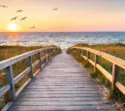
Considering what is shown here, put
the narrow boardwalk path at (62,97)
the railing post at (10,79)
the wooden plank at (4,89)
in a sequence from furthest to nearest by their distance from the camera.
→ the railing post at (10,79)
the narrow boardwalk path at (62,97)
the wooden plank at (4,89)

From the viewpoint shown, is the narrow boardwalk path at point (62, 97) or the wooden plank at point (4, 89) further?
the narrow boardwalk path at point (62, 97)

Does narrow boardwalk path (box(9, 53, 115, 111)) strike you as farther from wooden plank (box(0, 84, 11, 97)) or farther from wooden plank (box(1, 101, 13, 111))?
wooden plank (box(0, 84, 11, 97))

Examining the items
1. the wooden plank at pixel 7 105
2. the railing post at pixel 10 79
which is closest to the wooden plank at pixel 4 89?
the railing post at pixel 10 79

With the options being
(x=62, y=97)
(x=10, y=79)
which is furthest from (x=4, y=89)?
(x=62, y=97)

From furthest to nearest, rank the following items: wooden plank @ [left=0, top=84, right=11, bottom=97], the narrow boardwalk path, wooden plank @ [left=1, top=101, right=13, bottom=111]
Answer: the narrow boardwalk path
wooden plank @ [left=1, top=101, right=13, bottom=111]
wooden plank @ [left=0, top=84, right=11, bottom=97]

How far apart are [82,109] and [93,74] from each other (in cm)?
331

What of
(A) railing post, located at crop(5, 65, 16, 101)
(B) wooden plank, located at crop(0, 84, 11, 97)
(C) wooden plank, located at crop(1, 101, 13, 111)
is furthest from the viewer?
(A) railing post, located at crop(5, 65, 16, 101)

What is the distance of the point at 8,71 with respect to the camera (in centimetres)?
461

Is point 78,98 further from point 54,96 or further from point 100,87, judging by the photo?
point 100,87

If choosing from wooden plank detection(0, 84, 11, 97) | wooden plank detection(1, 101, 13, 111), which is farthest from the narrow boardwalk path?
wooden plank detection(0, 84, 11, 97)

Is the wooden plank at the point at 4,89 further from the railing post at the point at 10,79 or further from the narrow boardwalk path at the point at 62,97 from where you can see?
the narrow boardwalk path at the point at 62,97

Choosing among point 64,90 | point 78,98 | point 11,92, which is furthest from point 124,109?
point 11,92

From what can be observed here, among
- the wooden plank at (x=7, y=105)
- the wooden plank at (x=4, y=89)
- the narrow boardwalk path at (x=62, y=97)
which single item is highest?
the wooden plank at (x=4, y=89)

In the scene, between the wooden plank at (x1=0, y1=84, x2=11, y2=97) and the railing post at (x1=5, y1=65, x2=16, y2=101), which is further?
the railing post at (x1=5, y1=65, x2=16, y2=101)
